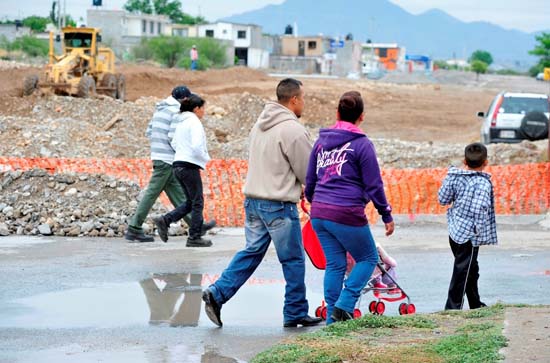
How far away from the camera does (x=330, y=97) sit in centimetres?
5344

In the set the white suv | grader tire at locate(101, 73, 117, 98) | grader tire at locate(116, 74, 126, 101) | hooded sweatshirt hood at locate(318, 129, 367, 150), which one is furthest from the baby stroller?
grader tire at locate(116, 74, 126, 101)

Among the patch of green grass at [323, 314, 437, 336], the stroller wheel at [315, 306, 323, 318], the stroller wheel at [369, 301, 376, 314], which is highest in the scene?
the patch of green grass at [323, 314, 437, 336]

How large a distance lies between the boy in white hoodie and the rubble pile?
1.10 m

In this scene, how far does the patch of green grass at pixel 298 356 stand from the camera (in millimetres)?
6422

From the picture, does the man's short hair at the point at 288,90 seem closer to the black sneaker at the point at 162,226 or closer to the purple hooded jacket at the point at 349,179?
the purple hooded jacket at the point at 349,179

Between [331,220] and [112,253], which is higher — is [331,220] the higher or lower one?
the higher one

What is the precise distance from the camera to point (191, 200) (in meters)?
12.4

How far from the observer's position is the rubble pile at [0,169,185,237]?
13664mm

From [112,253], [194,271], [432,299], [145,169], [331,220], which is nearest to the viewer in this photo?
[331,220]

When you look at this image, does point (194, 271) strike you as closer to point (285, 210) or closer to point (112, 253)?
point (112, 253)

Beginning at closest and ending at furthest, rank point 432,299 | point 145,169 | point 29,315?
point 29,315 → point 432,299 → point 145,169

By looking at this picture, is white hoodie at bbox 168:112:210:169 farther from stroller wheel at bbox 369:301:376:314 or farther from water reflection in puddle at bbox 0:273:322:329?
stroller wheel at bbox 369:301:376:314

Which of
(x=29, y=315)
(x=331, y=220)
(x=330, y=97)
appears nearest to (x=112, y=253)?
(x=29, y=315)

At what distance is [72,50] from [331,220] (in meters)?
34.0
